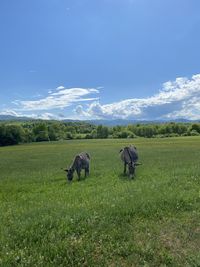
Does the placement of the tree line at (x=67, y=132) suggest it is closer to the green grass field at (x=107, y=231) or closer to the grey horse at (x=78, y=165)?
the grey horse at (x=78, y=165)

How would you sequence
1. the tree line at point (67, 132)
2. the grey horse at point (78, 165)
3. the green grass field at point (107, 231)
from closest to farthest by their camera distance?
the green grass field at point (107, 231)
the grey horse at point (78, 165)
the tree line at point (67, 132)

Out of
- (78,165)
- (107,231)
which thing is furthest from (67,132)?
(107,231)

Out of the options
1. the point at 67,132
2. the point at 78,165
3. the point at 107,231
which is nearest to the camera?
the point at 107,231

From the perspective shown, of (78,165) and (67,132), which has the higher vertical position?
(67,132)

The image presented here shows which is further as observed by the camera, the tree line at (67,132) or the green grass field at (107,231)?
the tree line at (67,132)

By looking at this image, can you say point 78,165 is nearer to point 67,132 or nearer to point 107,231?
point 107,231

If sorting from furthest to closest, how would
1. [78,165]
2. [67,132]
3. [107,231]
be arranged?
[67,132] < [78,165] < [107,231]

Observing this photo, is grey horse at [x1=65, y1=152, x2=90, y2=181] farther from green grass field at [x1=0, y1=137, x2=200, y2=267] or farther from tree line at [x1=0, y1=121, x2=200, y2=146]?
tree line at [x1=0, y1=121, x2=200, y2=146]

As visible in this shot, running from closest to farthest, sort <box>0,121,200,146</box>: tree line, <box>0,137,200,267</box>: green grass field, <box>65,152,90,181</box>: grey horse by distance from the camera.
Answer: <box>0,137,200,267</box>: green grass field
<box>65,152,90,181</box>: grey horse
<box>0,121,200,146</box>: tree line

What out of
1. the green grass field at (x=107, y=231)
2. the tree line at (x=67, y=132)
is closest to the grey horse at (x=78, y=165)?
the green grass field at (x=107, y=231)

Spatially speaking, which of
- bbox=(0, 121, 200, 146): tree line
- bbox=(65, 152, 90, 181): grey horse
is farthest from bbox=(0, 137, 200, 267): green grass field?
bbox=(0, 121, 200, 146): tree line

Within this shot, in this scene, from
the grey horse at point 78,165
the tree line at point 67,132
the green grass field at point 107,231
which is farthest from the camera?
the tree line at point 67,132

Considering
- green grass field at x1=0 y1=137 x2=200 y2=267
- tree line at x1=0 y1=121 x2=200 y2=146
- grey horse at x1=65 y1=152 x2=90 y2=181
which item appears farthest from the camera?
tree line at x1=0 y1=121 x2=200 y2=146

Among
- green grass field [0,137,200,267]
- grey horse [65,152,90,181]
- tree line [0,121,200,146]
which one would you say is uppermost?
tree line [0,121,200,146]
